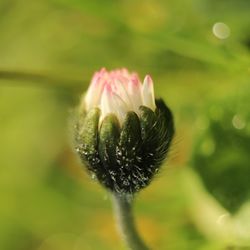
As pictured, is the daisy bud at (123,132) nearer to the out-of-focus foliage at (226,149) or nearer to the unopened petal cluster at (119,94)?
the unopened petal cluster at (119,94)

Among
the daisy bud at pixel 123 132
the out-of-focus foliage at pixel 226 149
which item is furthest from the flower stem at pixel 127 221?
the out-of-focus foliage at pixel 226 149

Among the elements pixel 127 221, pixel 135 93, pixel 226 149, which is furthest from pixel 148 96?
pixel 226 149

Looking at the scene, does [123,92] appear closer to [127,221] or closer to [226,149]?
[127,221]

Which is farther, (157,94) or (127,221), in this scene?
(157,94)

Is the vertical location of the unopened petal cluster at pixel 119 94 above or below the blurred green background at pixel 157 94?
below

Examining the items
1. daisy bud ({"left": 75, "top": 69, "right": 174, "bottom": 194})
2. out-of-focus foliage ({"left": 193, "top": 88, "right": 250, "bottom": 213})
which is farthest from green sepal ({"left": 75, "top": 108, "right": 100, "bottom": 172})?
out-of-focus foliage ({"left": 193, "top": 88, "right": 250, "bottom": 213})

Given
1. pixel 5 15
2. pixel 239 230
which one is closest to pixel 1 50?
pixel 5 15

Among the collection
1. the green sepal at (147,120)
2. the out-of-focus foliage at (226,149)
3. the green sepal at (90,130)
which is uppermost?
the out-of-focus foliage at (226,149)

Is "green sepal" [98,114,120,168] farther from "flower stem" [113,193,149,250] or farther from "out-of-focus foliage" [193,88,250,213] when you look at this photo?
"out-of-focus foliage" [193,88,250,213]
